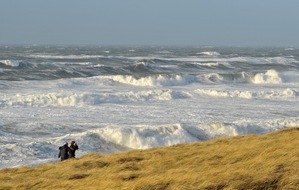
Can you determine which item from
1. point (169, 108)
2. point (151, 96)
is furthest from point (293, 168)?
point (151, 96)

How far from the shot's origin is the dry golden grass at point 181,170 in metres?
7.89

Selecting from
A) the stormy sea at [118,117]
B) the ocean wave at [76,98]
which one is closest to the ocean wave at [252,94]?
the stormy sea at [118,117]

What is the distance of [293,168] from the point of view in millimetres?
8195

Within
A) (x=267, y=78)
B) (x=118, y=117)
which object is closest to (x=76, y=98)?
(x=118, y=117)

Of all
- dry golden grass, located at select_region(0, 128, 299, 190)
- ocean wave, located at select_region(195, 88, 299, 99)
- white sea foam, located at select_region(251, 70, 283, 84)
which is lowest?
white sea foam, located at select_region(251, 70, 283, 84)

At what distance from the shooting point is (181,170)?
959 cm

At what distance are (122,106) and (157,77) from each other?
85.7 ft

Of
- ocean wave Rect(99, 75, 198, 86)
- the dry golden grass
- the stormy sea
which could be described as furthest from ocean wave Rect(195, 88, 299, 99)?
the dry golden grass

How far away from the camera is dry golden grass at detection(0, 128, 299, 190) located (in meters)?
7.89

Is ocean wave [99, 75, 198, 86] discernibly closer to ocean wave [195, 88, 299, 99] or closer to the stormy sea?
the stormy sea

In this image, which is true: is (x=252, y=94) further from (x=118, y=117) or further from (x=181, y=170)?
(x=181, y=170)

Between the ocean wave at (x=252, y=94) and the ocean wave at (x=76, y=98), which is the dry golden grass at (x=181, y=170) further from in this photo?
the ocean wave at (x=252, y=94)

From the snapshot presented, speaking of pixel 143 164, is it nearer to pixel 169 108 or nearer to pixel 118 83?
Result: pixel 169 108

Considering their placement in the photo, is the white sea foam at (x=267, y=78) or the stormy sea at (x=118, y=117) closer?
the stormy sea at (x=118, y=117)
